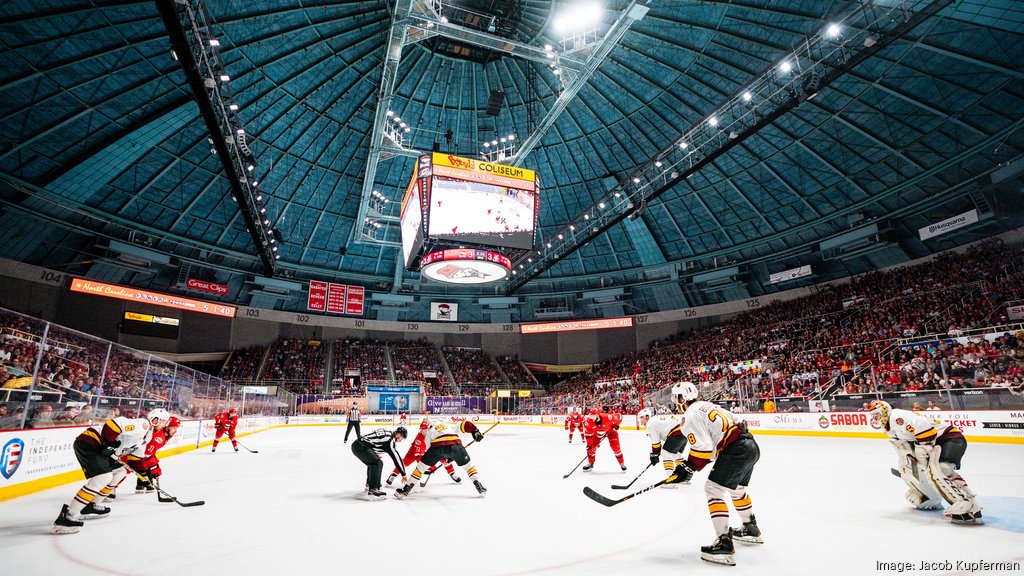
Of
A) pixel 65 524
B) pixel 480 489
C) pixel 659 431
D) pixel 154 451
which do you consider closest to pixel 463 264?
pixel 659 431

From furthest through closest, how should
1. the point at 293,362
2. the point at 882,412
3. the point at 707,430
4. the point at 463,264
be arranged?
the point at 293,362 < the point at 463,264 < the point at 882,412 < the point at 707,430

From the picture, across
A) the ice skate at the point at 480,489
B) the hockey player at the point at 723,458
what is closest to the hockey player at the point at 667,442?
the ice skate at the point at 480,489

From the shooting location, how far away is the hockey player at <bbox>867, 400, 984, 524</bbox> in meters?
5.84

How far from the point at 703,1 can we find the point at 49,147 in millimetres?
35966

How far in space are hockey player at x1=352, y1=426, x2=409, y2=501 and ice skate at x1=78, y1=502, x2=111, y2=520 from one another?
3495mm

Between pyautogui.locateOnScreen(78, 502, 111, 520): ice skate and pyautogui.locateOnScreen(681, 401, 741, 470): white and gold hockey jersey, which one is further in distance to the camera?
pyautogui.locateOnScreen(78, 502, 111, 520): ice skate

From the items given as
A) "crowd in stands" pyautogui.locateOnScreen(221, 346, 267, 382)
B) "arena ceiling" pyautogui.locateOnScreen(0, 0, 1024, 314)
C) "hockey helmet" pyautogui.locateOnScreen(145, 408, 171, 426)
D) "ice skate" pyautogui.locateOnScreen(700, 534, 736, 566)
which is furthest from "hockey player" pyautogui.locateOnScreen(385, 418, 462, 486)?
"crowd in stands" pyautogui.locateOnScreen(221, 346, 267, 382)

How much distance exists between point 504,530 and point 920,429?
17.9 feet

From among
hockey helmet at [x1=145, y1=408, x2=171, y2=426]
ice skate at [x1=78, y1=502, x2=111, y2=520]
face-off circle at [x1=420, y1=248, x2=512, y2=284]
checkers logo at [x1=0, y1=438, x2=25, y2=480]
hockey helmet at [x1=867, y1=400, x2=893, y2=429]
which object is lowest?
ice skate at [x1=78, y1=502, x2=111, y2=520]

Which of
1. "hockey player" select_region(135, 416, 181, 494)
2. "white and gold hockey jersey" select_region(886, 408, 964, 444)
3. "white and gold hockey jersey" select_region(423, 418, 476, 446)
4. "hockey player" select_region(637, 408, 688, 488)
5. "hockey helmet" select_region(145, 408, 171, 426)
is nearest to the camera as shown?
"white and gold hockey jersey" select_region(886, 408, 964, 444)

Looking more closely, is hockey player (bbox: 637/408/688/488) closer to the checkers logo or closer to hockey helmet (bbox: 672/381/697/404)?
hockey helmet (bbox: 672/381/697/404)

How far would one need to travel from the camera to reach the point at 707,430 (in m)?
5.64

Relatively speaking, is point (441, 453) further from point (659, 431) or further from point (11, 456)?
point (11, 456)

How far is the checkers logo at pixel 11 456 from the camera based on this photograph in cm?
867
